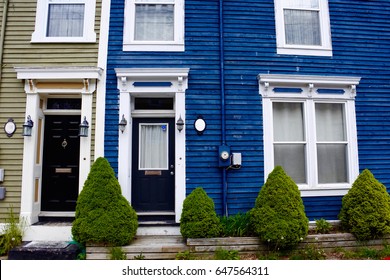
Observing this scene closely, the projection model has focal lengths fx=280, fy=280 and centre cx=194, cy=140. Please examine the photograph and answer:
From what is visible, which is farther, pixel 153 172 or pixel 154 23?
pixel 154 23

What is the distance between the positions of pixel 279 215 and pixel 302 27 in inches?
185

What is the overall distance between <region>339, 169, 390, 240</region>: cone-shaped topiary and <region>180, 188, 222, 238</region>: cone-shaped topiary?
2.76 m

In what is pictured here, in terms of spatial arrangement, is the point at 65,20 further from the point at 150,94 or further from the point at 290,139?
the point at 290,139

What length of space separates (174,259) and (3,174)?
13.5 feet

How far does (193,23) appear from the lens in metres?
6.64

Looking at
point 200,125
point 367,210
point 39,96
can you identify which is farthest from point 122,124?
point 367,210

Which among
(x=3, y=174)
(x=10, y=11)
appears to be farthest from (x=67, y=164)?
(x=10, y=11)

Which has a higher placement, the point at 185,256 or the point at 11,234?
the point at 11,234

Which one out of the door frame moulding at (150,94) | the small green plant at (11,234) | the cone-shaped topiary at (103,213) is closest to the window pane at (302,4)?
the door frame moulding at (150,94)

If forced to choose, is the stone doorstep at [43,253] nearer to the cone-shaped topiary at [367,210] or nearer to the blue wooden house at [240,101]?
the blue wooden house at [240,101]

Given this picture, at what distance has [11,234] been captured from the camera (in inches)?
227

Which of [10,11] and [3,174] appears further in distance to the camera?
[10,11]

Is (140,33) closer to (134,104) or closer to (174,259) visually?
(134,104)

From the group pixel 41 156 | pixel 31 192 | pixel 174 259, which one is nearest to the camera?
pixel 174 259
